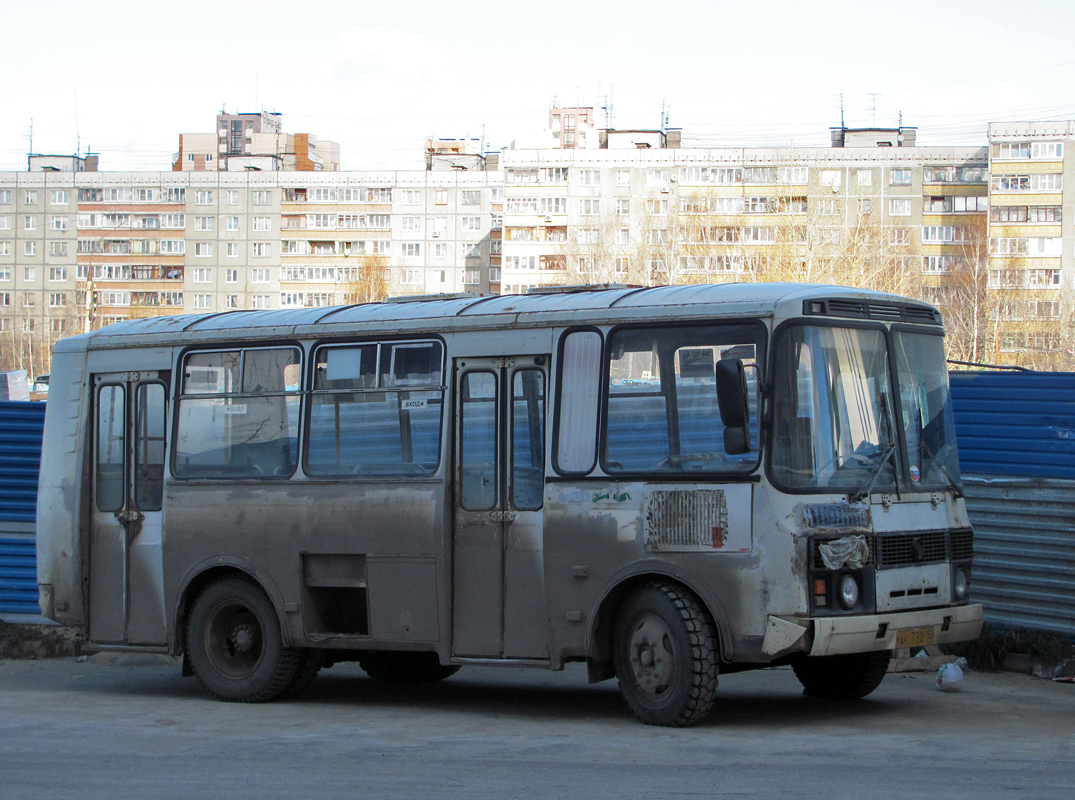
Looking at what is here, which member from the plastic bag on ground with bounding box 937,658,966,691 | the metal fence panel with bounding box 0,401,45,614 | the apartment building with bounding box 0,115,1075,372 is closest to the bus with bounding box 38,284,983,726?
the plastic bag on ground with bounding box 937,658,966,691

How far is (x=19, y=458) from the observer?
14664 millimetres

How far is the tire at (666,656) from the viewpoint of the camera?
878 cm

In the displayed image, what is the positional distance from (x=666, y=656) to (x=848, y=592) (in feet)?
3.93

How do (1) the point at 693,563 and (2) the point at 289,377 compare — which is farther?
(2) the point at 289,377

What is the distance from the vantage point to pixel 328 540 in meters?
10.6

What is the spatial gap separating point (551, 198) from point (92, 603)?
99.9 metres

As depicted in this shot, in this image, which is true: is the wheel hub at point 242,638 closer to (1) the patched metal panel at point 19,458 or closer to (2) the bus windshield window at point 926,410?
(1) the patched metal panel at point 19,458

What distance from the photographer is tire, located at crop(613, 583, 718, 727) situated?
878 cm

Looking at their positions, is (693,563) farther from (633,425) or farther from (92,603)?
(92,603)

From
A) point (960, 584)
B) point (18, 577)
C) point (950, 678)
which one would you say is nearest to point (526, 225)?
point (18, 577)

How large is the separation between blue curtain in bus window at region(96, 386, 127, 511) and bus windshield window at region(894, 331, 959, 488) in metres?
6.37

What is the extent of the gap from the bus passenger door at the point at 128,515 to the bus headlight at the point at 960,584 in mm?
6091

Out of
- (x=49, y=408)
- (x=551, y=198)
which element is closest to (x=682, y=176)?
(x=551, y=198)

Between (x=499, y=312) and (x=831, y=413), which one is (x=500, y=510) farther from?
(x=831, y=413)
